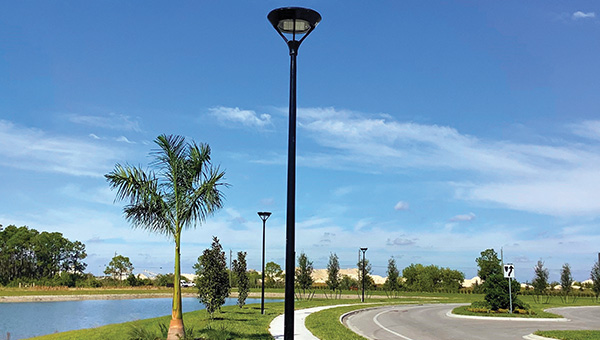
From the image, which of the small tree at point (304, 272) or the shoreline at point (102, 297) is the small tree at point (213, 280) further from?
the shoreline at point (102, 297)

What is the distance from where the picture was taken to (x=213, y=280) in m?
24.3

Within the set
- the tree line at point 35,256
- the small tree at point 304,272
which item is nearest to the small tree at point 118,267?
the tree line at point 35,256

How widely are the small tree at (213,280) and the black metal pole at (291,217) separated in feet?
48.4

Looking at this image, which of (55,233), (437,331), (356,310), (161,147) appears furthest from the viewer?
(55,233)

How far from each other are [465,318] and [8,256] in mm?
91509

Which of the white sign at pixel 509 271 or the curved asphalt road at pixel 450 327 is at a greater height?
the white sign at pixel 509 271

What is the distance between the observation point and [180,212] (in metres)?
16.9

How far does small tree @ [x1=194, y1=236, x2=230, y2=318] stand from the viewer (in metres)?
23.9

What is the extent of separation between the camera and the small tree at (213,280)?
23938 millimetres

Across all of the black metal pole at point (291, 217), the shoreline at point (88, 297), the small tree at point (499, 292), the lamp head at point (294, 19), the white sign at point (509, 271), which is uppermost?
the lamp head at point (294, 19)

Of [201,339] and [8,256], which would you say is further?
[8,256]

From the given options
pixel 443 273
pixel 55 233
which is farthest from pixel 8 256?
pixel 443 273

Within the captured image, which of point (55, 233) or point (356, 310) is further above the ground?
point (55, 233)

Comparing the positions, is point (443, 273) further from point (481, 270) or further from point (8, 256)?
point (8, 256)
